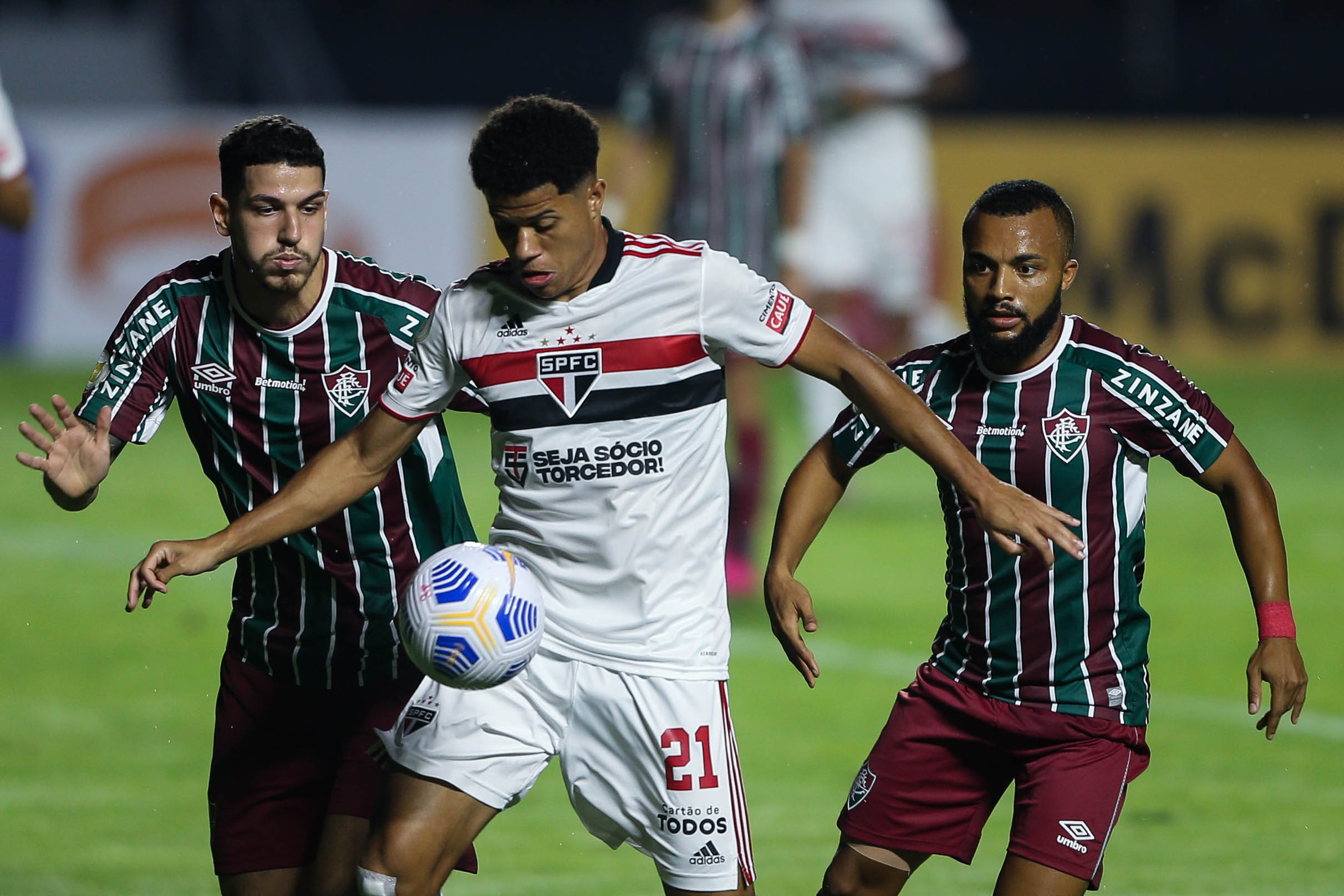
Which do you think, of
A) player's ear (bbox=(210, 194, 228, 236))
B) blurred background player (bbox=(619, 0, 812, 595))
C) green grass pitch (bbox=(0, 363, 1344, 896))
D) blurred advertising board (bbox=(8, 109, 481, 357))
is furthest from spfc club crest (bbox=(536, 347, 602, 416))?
blurred advertising board (bbox=(8, 109, 481, 357))

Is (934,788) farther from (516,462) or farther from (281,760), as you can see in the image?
(281,760)

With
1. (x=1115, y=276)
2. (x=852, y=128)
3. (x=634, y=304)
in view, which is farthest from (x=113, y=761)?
(x=1115, y=276)

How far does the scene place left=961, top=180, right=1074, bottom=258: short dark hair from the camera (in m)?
4.25

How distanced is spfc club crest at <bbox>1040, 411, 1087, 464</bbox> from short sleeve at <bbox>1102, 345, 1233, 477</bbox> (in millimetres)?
81

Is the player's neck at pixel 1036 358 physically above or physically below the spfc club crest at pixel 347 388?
above

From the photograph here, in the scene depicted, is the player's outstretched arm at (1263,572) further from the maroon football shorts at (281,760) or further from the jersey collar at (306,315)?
the jersey collar at (306,315)

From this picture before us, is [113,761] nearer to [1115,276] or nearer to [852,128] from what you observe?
[852,128]

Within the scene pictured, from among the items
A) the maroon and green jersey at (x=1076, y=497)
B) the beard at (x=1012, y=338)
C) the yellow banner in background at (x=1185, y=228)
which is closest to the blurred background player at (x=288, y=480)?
the maroon and green jersey at (x=1076, y=497)

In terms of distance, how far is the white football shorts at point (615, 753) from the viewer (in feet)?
12.9

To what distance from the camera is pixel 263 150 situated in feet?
13.8

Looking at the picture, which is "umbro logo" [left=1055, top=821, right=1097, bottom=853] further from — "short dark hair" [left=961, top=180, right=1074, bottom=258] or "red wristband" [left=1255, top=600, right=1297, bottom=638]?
"short dark hair" [left=961, top=180, right=1074, bottom=258]

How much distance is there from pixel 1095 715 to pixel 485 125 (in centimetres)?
183

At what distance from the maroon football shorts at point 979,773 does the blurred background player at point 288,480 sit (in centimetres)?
112

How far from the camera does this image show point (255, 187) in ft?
13.8
